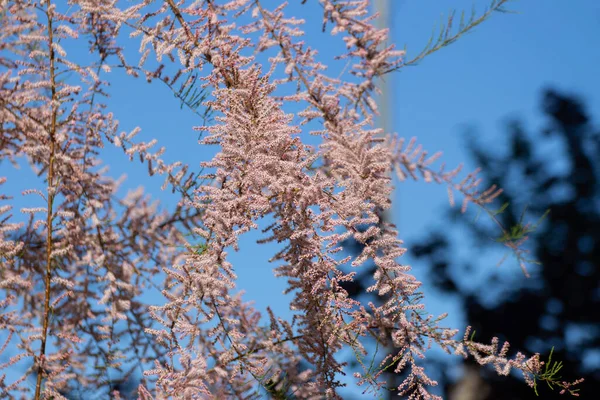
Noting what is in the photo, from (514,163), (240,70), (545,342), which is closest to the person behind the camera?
(240,70)

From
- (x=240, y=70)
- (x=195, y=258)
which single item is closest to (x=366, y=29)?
(x=240, y=70)

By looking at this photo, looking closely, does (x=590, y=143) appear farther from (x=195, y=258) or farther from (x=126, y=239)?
(x=195, y=258)

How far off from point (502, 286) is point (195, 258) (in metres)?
5.41

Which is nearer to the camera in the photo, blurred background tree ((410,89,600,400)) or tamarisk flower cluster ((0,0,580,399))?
tamarisk flower cluster ((0,0,580,399))

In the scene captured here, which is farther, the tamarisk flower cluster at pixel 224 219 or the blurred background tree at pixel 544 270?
the blurred background tree at pixel 544 270

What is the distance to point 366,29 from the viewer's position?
1510mm

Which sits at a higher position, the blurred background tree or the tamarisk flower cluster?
the blurred background tree

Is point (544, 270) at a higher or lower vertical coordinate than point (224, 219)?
higher

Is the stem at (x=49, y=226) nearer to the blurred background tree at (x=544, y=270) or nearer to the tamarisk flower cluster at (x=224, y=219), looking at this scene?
the tamarisk flower cluster at (x=224, y=219)

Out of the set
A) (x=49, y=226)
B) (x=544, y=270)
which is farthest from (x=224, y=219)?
(x=544, y=270)

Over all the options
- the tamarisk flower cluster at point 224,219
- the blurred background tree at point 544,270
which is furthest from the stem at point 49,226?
the blurred background tree at point 544,270

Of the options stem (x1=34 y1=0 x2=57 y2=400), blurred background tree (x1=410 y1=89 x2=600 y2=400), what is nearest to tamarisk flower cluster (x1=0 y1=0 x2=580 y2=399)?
stem (x1=34 y1=0 x2=57 y2=400)

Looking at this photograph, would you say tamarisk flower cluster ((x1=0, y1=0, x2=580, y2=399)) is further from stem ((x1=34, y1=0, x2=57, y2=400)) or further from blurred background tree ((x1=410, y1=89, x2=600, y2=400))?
blurred background tree ((x1=410, y1=89, x2=600, y2=400))

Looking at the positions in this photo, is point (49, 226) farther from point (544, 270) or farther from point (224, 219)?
point (544, 270)
